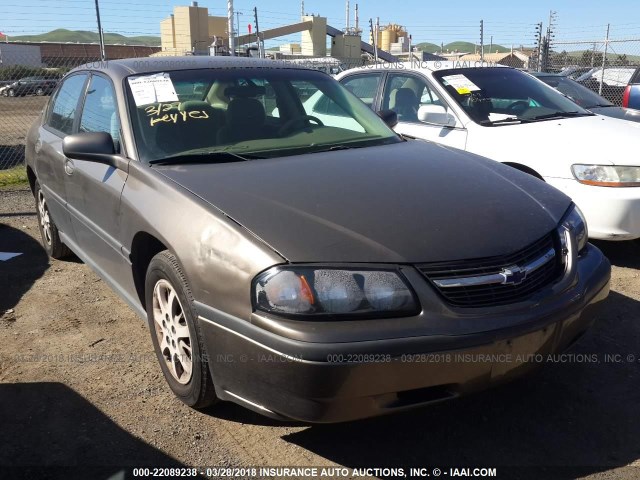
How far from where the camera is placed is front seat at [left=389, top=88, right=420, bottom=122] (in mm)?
6016

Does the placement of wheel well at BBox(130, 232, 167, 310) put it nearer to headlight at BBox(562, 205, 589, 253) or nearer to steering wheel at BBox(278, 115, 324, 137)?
steering wheel at BBox(278, 115, 324, 137)

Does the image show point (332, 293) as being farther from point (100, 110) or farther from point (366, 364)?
point (100, 110)

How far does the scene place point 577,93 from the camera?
8.88m

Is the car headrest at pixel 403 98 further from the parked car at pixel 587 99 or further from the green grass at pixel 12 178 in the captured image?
the green grass at pixel 12 178

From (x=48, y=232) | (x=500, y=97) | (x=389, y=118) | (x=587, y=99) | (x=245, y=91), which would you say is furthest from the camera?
(x=587, y=99)

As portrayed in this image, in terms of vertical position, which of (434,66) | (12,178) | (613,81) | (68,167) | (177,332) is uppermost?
(434,66)

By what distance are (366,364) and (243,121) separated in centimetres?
189

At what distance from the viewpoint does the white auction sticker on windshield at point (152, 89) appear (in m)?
3.45

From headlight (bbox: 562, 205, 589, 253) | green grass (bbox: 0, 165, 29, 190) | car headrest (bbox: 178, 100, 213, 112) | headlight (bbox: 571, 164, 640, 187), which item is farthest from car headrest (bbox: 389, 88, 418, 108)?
green grass (bbox: 0, 165, 29, 190)

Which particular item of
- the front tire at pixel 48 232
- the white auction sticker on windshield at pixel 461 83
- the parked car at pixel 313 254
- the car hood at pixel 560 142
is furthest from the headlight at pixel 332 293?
the white auction sticker on windshield at pixel 461 83

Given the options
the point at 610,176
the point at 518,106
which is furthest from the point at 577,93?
the point at 610,176

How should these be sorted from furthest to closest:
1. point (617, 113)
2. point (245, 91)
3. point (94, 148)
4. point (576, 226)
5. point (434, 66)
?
point (617, 113), point (434, 66), point (245, 91), point (94, 148), point (576, 226)

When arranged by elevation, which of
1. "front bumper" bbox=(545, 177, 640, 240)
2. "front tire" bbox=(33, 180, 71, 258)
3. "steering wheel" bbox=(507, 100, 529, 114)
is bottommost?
"front tire" bbox=(33, 180, 71, 258)

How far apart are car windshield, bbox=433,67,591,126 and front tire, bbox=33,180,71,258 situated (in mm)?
3634
